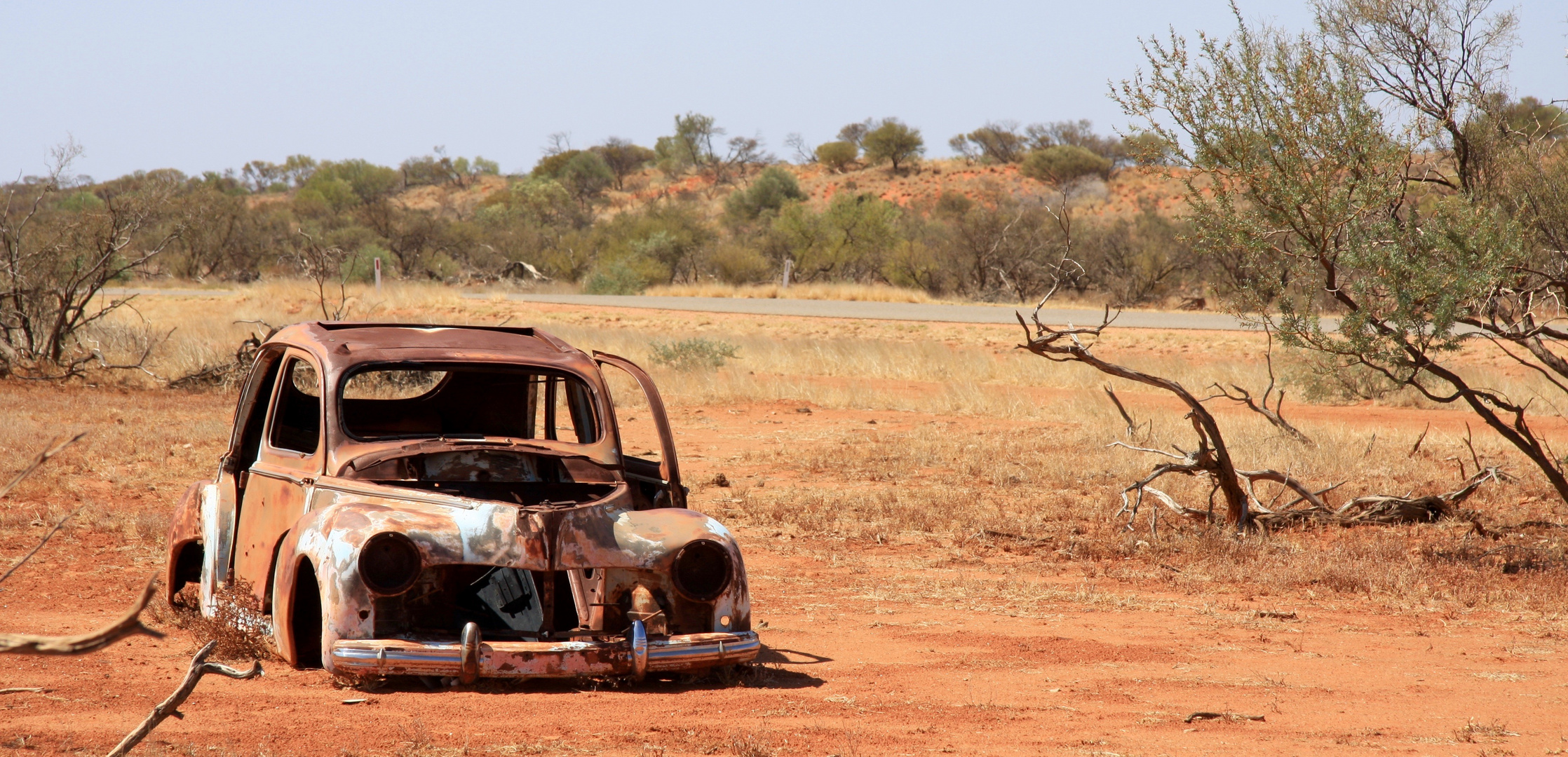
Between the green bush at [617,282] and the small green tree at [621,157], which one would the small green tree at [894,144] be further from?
the green bush at [617,282]

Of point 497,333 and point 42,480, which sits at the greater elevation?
point 497,333

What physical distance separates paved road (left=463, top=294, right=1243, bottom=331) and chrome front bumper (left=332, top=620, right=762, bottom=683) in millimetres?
22045

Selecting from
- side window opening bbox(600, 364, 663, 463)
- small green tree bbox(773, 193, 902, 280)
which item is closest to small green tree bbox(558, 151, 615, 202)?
small green tree bbox(773, 193, 902, 280)

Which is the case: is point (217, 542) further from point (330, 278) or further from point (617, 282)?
point (617, 282)

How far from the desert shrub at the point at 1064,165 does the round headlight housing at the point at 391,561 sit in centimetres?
6816

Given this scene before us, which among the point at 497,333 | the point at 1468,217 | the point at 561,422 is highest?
the point at 1468,217

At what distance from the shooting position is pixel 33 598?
277 inches

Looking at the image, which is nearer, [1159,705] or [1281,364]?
[1159,705]

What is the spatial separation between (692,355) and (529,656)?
16.7 metres

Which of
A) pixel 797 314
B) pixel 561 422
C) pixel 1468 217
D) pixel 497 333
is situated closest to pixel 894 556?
pixel 497 333

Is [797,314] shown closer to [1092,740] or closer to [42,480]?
[42,480]

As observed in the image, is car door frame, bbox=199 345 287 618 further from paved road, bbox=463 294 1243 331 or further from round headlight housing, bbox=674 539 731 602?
paved road, bbox=463 294 1243 331

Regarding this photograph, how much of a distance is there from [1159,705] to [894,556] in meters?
4.03

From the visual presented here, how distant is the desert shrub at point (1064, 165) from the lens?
2832 inches
